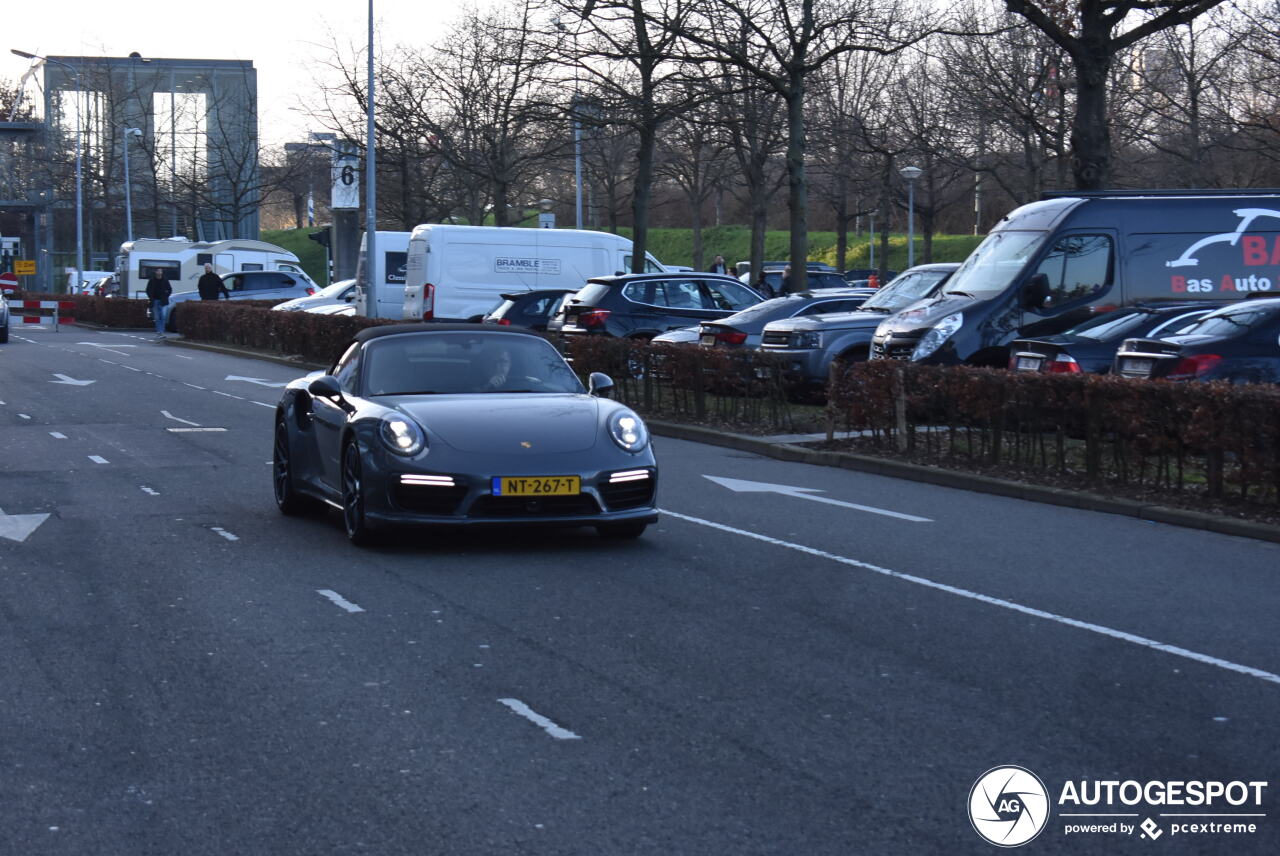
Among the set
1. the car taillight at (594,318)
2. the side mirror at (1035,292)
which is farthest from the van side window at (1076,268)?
the car taillight at (594,318)

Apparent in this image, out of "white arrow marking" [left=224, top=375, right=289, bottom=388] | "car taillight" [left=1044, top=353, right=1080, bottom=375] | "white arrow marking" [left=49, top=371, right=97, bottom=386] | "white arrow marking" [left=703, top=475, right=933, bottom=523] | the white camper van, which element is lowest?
"white arrow marking" [left=703, top=475, right=933, bottom=523]

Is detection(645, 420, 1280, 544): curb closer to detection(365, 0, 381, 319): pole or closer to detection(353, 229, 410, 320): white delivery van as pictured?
detection(365, 0, 381, 319): pole

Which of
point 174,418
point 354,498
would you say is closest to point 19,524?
point 354,498

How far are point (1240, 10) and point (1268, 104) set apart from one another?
6.44 m

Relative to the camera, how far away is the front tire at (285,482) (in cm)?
1112

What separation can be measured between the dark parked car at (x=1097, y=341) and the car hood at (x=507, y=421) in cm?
684

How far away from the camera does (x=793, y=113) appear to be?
87.0 feet

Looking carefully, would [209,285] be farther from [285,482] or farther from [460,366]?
[460,366]

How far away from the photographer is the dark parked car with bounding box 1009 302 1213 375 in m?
15.7

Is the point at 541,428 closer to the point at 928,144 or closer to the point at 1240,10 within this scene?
the point at 1240,10

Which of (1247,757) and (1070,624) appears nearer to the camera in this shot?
(1247,757)

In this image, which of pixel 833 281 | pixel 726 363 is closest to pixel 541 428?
pixel 726 363

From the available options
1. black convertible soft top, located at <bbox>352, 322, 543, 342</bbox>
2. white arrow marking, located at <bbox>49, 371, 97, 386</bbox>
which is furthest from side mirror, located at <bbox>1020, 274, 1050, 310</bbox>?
white arrow marking, located at <bbox>49, 371, 97, 386</bbox>

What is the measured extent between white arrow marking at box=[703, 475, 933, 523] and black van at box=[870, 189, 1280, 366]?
4957 millimetres
